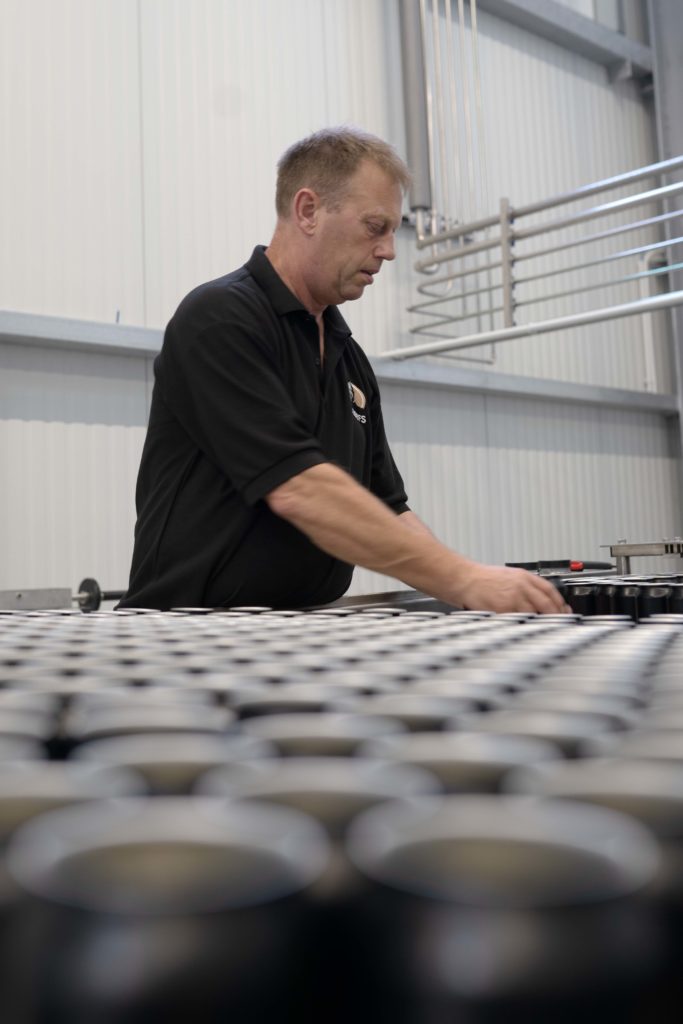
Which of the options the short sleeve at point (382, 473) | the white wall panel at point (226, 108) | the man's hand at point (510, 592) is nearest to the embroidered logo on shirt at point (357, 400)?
the short sleeve at point (382, 473)

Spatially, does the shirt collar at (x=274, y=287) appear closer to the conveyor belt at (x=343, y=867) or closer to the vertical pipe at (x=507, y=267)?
the conveyor belt at (x=343, y=867)

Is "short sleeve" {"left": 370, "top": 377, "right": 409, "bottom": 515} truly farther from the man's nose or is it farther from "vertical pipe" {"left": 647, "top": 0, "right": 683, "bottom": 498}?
"vertical pipe" {"left": 647, "top": 0, "right": 683, "bottom": 498}

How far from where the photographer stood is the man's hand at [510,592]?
3.63 ft

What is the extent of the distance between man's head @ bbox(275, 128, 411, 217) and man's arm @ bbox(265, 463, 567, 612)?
0.80 m

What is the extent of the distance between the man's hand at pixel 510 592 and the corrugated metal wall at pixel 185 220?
249cm

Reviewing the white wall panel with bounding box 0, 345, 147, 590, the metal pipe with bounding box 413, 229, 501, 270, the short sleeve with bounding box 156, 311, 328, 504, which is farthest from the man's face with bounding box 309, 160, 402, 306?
the metal pipe with bounding box 413, 229, 501, 270

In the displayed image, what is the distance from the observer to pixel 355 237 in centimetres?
182

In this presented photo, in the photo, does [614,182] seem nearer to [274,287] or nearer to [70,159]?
[70,159]

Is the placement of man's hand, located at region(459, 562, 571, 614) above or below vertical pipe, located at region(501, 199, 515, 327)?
below

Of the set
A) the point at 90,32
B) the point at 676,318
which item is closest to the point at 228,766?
the point at 90,32

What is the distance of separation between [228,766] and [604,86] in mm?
6876

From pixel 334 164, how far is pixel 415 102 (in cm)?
324

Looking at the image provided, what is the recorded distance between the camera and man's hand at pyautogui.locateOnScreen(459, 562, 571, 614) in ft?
3.63

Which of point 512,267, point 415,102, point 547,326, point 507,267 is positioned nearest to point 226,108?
point 415,102
